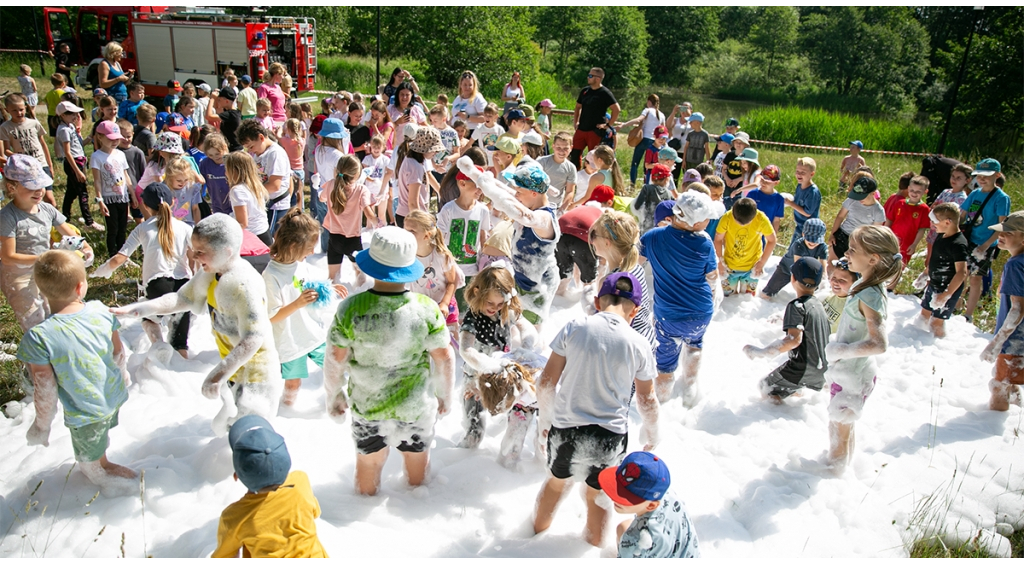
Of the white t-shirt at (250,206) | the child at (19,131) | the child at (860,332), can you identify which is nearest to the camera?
the child at (860,332)

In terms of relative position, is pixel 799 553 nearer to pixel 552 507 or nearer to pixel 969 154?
pixel 552 507

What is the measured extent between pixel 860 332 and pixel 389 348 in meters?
2.83

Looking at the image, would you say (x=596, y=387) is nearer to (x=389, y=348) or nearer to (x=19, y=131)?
(x=389, y=348)

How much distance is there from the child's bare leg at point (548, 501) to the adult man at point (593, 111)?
8329mm

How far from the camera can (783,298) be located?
7363mm

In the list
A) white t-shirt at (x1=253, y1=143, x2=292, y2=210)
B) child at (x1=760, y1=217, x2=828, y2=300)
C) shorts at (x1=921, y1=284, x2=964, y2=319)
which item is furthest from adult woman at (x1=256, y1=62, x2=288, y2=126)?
shorts at (x1=921, y1=284, x2=964, y2=319)

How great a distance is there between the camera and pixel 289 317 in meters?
4.44

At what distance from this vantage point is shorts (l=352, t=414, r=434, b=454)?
3.44 m

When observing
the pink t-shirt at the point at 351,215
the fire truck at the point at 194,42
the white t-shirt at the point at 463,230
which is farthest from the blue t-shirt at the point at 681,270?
the fire truck at the point at 194,42

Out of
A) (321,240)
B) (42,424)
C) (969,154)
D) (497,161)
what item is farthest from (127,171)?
(969,154)

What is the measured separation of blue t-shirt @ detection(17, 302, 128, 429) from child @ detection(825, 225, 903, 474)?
4173 millimetres

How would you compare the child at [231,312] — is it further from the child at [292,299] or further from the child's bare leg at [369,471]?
the child's bare leg at [369,471]

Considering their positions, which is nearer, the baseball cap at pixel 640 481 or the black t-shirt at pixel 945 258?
the baseball cap at pixel 640 481

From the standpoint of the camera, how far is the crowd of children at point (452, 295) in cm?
314
